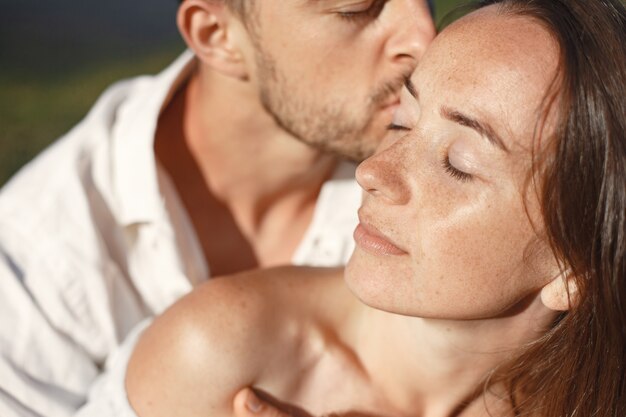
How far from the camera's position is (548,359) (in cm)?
251

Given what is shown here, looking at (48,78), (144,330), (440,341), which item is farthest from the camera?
(48,78)

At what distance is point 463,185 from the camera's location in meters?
2.22

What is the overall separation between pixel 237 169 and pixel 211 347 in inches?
40.3

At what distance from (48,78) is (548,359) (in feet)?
16.6

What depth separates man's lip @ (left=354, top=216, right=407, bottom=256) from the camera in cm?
228

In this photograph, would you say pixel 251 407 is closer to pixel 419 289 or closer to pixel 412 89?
pixel 419 289

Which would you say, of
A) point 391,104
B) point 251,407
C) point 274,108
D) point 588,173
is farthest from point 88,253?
point 588,173

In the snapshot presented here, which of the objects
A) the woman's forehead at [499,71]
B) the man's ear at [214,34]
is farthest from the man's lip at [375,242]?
the man's ear at [214,34]

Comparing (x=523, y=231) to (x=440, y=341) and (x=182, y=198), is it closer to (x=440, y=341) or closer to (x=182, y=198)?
(x=440, y=341)

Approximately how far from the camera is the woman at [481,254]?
218 cm

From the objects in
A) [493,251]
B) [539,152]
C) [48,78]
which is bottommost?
[48,78]

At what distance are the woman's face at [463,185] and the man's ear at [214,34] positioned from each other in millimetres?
1002

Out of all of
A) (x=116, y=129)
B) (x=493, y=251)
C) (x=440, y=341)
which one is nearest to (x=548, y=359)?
(x=440, y=341)

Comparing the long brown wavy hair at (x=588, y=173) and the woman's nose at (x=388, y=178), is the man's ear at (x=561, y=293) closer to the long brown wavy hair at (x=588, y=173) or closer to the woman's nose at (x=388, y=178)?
the long brown wavy hair at (x=588, y=173)
